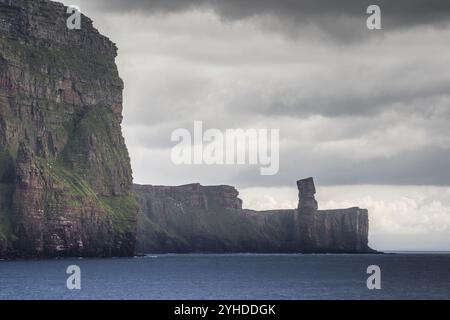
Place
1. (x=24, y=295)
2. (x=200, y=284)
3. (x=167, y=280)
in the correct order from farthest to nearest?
(x=167, y=280) < (x=200, y=284) < (x=24, y=295)

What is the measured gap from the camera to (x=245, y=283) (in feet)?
605

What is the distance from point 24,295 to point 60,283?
27563mm

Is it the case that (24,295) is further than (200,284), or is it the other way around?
(200,284)

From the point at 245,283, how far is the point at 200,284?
934 centimetres
